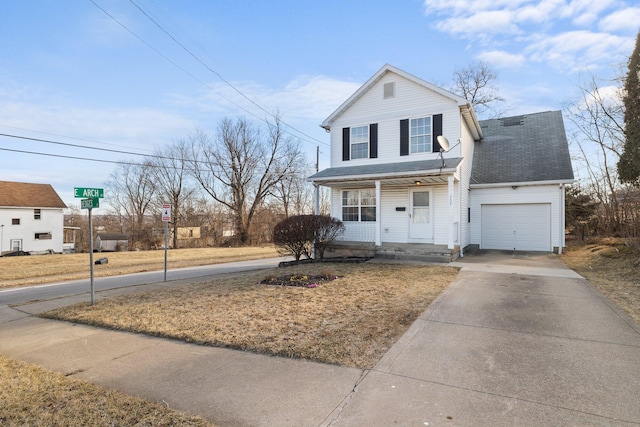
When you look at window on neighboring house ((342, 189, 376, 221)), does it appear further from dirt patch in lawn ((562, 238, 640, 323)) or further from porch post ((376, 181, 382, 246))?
dirt patch in lawn ((562, 238, 640, 323))

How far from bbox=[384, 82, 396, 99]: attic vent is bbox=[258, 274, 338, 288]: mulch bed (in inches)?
345

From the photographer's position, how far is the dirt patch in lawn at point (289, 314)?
4.43 meters

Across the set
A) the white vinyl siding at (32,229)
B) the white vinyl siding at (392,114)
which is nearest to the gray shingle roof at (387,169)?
the white vinyl siding at (392,114)

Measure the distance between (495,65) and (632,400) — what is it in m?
28.5

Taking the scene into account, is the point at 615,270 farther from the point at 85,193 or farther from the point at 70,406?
the point at 85,193

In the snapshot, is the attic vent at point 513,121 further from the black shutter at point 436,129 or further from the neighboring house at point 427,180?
the black shutter at point 436,129

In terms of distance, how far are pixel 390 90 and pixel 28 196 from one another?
1736 inches

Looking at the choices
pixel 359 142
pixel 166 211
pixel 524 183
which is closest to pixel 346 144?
pixel 359 142

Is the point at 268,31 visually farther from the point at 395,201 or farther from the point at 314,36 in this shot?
the point at 395,201

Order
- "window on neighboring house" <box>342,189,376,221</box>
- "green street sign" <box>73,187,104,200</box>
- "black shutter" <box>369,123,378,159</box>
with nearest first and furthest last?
1. "green street sign" <box>73,187,104,200</box>
2. "window on neighboring house" <box>342,189,376,221</box>
3. "black shutter" <box>369,123,378,159</box>

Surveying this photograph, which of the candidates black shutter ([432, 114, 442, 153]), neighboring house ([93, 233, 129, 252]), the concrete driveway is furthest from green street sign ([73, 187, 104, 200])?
neighboring house ([93, 233, 129, 252])

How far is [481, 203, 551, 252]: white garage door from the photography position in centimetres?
1496

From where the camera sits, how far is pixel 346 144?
50.5 ft

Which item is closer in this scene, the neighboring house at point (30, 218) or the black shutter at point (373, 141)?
the black shutter at point (373, 141)
